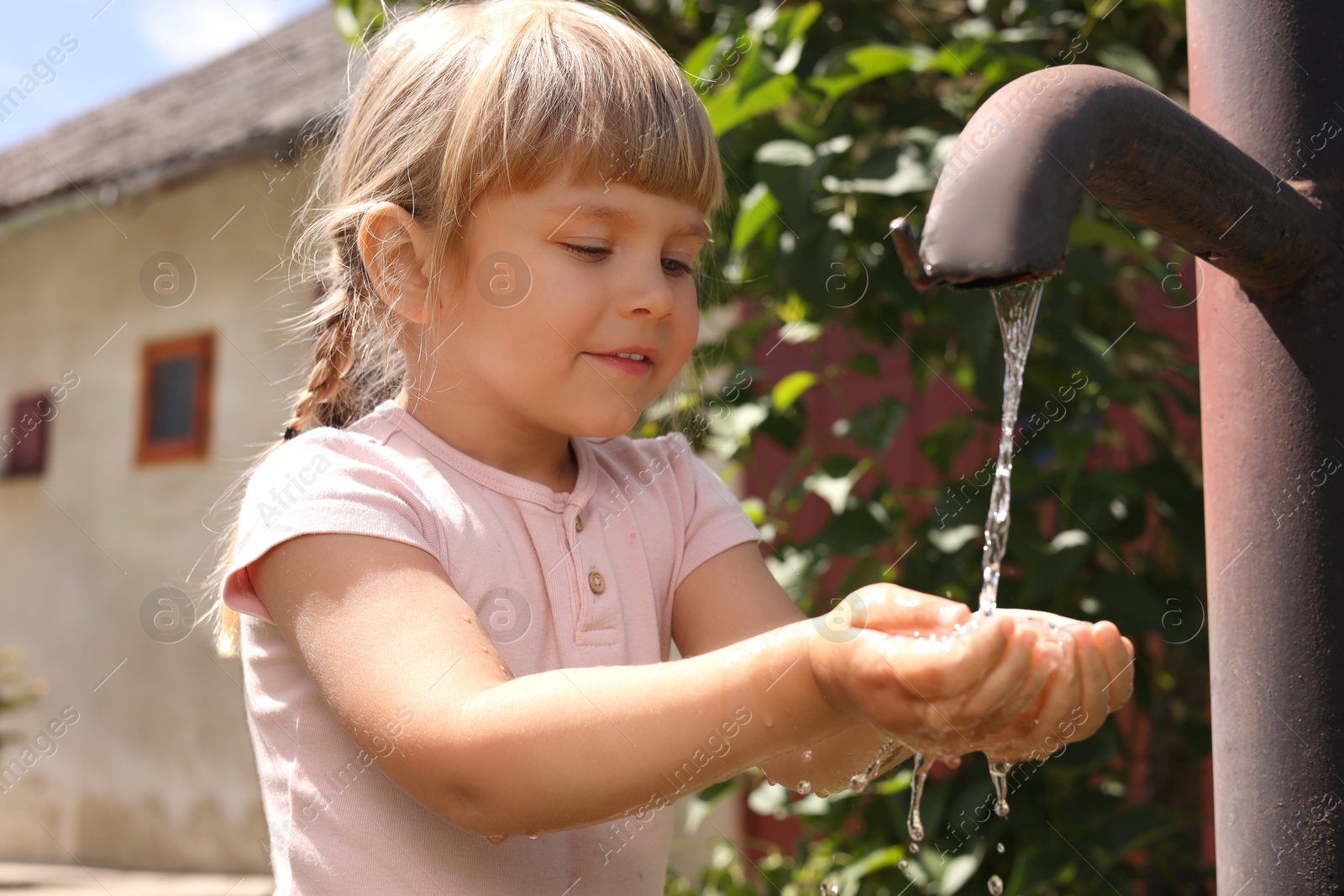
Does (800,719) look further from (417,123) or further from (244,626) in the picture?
(417,123)

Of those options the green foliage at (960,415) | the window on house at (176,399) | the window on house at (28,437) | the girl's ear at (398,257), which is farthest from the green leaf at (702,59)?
the window on house at (28,437)

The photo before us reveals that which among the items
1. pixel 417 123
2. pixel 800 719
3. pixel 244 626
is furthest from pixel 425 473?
pixel 800 719

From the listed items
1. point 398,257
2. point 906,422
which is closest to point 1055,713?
point 398,257

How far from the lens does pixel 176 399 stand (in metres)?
5.75

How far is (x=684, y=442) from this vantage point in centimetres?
140

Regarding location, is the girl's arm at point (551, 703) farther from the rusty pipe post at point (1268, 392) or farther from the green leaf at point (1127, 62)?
the green leaf at point (1127, 62)

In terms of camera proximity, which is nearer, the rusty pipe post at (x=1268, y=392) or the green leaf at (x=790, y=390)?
the rusty pipe post at (x=1268, y=392)

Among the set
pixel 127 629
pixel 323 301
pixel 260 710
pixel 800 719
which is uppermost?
pixel 800 719

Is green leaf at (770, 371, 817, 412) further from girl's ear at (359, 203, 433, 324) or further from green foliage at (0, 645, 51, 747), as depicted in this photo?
Result: green foliage at (0, 645, 51, 747)

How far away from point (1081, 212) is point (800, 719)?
1118mm

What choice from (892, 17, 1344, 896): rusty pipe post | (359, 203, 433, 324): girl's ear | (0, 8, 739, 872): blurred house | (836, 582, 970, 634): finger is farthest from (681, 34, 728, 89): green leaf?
(0, 8, 739, 872): blurred house

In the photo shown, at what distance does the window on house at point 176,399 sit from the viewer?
220 inches

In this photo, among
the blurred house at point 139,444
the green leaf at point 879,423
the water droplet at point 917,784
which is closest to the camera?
the water droplet at point 917,784

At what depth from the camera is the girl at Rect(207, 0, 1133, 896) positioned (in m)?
0.78
